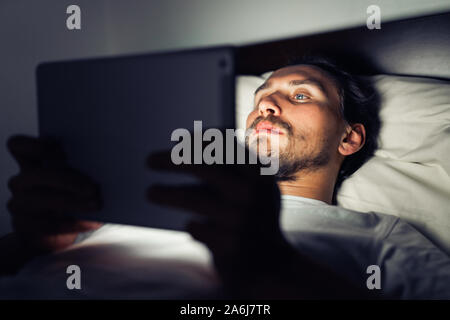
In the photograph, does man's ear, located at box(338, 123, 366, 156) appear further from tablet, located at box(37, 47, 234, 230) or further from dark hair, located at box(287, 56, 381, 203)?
tablet, located at box(37, 47, 234, 230)

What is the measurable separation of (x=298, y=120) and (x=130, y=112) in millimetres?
627

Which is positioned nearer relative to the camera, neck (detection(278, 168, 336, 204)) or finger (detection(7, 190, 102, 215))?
finger (detection(7, 190, 102, 215))

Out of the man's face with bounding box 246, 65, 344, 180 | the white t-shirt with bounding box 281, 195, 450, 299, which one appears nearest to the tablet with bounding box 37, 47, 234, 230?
the white t-shirt with bounding box 281, 195, 450, 299

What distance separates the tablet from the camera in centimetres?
55

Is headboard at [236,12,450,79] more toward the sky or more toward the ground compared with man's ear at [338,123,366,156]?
more toward the sky

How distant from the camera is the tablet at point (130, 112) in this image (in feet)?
1.82

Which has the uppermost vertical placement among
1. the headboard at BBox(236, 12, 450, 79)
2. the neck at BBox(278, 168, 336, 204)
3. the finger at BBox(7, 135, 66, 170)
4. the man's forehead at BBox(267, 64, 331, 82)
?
the headboard at BBox(236, 12, 450, 79)

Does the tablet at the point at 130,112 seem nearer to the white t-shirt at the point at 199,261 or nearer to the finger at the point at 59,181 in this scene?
the finger at the point at 59,181

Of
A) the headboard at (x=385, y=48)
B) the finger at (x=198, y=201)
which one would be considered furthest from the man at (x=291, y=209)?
the headboard at (x=385, y=48)

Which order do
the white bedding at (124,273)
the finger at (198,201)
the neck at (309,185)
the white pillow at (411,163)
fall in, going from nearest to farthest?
the finger at (198,201) < the white bedding at (124,273) < the white pillow at (411,163) < the neck at (309,185)

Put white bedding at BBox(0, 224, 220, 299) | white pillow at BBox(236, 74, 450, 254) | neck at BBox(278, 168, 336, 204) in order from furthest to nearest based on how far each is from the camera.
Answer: neck at BBox(278, 168, 336, 204), white pillow at BBox(236, 74, 450, 254), white bedding at BBox(0, 224, 220, 299)

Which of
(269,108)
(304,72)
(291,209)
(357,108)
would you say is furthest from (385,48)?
(291,209)

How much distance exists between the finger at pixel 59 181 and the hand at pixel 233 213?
212 millimetres
